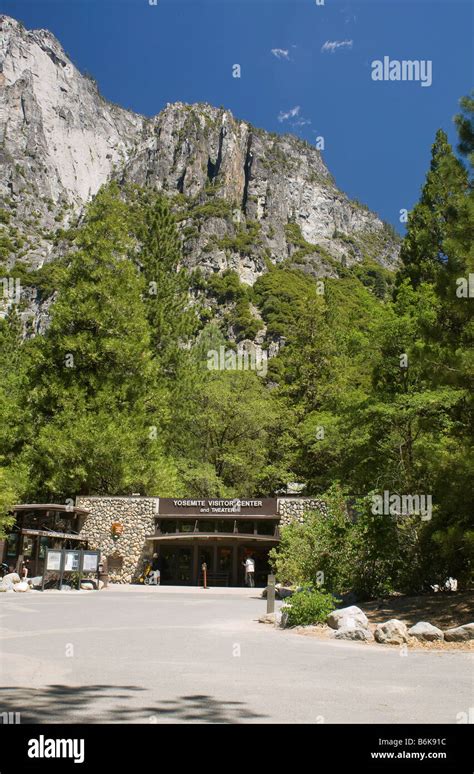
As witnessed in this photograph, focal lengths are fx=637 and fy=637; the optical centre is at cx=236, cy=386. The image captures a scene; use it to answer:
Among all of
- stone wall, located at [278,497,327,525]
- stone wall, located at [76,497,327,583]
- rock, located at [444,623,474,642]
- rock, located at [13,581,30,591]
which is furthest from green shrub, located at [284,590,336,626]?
stone wall, located at [76,497,327,583]

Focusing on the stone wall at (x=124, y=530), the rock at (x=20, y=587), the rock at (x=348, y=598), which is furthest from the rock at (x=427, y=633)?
the stone wall at (x=124, y=530)

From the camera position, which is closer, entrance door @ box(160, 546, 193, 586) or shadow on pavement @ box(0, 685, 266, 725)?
shadow on pavement @ box(0, 685, 266, 725)

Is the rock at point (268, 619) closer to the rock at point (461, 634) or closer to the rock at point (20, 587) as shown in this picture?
the rock at point (461, 634)

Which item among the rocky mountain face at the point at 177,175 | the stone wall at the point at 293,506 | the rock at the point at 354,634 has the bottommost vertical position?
the rock at the point at 354,634

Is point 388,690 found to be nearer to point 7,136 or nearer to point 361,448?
point 361,448

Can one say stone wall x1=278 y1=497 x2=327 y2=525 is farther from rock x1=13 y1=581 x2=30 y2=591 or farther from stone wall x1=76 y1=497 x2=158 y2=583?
rock x1=13 y1=581 x2=30 y2=591

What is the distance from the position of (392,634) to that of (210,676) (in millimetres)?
4015

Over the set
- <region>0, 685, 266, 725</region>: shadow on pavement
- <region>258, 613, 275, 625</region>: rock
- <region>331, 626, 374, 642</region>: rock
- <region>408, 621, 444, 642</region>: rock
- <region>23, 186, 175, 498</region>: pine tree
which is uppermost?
<region>23, 186, 175, 498</region>: pine tree

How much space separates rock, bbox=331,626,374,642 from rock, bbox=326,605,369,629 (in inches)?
3.1

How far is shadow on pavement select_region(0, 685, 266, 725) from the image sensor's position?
4051 mm

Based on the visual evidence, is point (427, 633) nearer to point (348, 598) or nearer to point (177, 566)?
point (348, 598)

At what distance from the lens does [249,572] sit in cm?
2603

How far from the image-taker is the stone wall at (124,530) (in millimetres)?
27781

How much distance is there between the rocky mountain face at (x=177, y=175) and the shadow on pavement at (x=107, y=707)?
331ft
